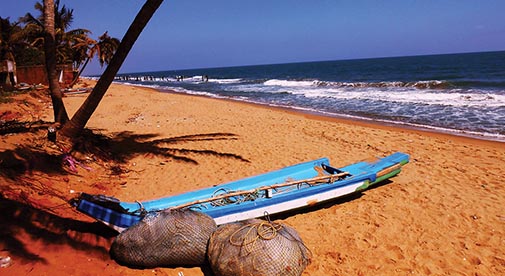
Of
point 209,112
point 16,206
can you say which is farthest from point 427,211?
point 209,112

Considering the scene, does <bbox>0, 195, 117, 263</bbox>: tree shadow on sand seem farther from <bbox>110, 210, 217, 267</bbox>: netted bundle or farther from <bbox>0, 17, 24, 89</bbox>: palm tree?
<bbox>0, 17, 24, 89</bbox>: palm tree

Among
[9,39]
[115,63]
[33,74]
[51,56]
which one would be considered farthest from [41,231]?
[9,39]

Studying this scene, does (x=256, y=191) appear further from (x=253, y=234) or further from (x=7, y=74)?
(x=7, y=74)

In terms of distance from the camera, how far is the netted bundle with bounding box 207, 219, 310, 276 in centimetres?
301

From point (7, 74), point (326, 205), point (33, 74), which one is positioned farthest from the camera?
point (33, 74)

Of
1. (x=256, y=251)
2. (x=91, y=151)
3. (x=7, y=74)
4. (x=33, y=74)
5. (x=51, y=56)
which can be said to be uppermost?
(x=33, y=74)

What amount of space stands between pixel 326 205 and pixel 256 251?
2.31 m

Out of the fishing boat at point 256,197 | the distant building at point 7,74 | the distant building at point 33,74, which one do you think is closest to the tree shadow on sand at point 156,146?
the fishing boat at point 256,197

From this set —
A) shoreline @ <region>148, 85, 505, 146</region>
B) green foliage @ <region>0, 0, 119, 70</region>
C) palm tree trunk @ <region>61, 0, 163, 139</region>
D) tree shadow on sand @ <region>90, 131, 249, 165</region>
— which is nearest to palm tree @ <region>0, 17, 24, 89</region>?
green foliage @ <region>0, 0, 119, 70</region>

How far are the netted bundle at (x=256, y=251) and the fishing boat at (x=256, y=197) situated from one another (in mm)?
694

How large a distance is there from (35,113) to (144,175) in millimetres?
9073

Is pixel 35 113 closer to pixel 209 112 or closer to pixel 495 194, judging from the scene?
pixel 209 112

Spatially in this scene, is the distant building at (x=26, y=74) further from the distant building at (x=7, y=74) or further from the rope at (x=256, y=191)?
the rope at (x=256, y=191)

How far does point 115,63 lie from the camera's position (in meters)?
5.47
